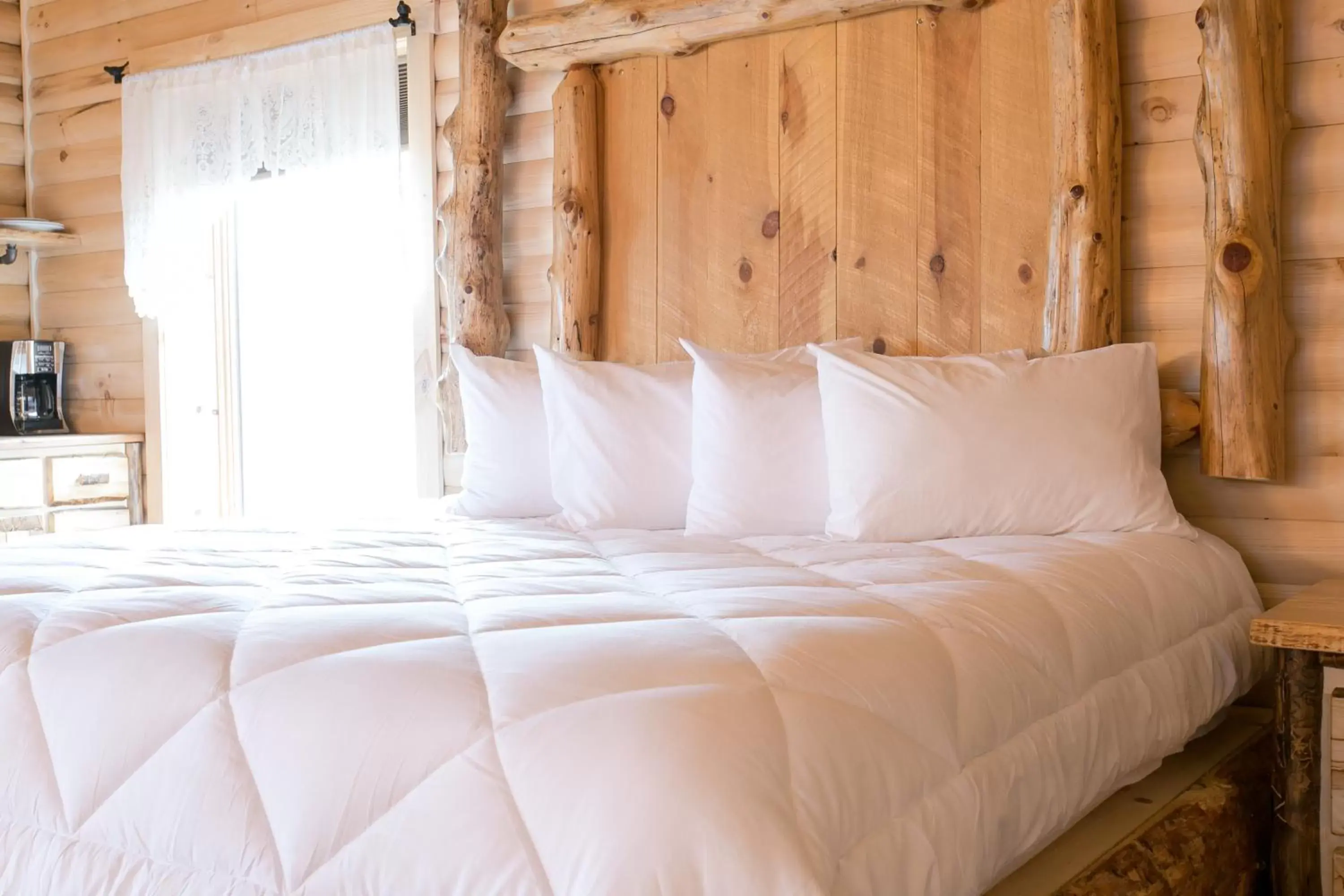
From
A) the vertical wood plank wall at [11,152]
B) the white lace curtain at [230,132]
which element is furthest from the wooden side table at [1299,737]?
the vertical wood plank wall at [11,152]

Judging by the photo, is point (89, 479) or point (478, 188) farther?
point (89, 479)

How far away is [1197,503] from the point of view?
251cm

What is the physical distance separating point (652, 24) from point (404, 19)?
36.3 inches

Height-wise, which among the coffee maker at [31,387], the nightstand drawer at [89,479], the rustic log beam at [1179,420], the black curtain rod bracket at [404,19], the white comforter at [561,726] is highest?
the black curtain rod bracket at [404,19]

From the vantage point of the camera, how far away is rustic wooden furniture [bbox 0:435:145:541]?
3805 mm

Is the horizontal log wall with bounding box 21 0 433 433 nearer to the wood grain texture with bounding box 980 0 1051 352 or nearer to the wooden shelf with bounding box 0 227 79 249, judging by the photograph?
the wooden shelf with bounding box 0 227 79 249

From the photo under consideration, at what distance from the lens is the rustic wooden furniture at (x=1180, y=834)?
5.27 ft

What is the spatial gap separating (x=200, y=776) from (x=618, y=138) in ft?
7.63

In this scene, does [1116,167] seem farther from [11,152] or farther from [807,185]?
[11,152]

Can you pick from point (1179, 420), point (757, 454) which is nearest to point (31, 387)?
point (757, 454)

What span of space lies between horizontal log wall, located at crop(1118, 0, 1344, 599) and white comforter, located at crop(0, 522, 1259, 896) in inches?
27.9

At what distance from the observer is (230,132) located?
3.89m

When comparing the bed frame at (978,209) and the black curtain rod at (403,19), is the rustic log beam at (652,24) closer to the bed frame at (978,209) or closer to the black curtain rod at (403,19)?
the bed frame at (978,209)

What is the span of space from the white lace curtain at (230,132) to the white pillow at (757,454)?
1.60 metres
